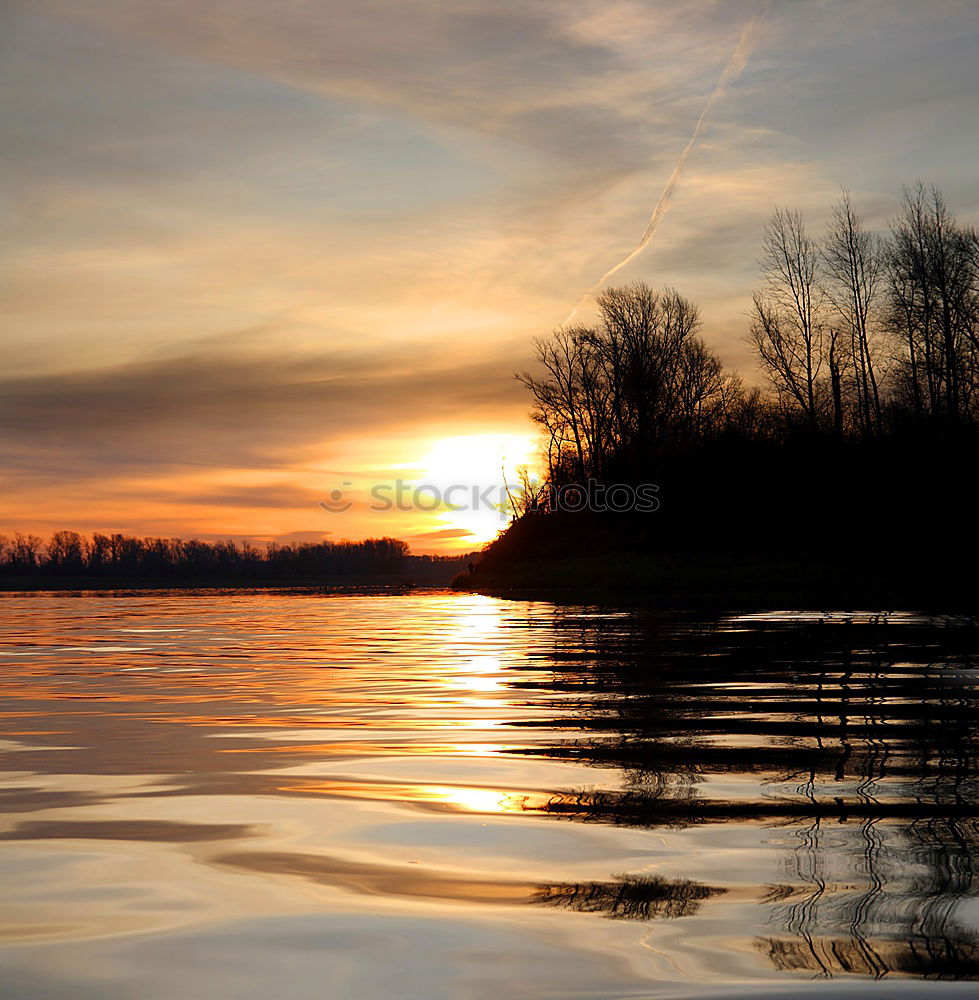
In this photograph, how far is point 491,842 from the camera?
213 inches

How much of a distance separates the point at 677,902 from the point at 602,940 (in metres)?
0.59

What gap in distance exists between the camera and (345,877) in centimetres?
480

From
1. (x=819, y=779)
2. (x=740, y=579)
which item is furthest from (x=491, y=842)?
(x=740, y=579)

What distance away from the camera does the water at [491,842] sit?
11.9ft

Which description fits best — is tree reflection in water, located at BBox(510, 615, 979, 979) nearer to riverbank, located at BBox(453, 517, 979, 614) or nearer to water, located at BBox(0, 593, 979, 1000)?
water, located at BBox(0, 593, 979, 1000)

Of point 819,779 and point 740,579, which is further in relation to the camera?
point 740,579

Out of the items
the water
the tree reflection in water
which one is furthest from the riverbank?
the water

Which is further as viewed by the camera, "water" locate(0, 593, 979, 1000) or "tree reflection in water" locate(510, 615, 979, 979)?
"tree reflection in water" locate(510, 615, 979, 979)

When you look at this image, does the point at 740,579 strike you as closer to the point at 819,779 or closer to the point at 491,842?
the point at 819,779

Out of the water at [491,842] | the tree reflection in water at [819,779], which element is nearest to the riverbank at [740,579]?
the tree reflection in water at [819,779]

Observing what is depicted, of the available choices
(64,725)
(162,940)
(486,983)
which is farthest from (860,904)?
(64,725)

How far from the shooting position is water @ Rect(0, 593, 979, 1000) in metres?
3.63

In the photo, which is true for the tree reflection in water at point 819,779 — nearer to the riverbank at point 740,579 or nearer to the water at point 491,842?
the water at point 491,842

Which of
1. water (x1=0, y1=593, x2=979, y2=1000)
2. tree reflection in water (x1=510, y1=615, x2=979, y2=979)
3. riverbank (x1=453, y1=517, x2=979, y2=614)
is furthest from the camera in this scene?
riverbank (x1=453, y1=517, x2=979, y2=614)
